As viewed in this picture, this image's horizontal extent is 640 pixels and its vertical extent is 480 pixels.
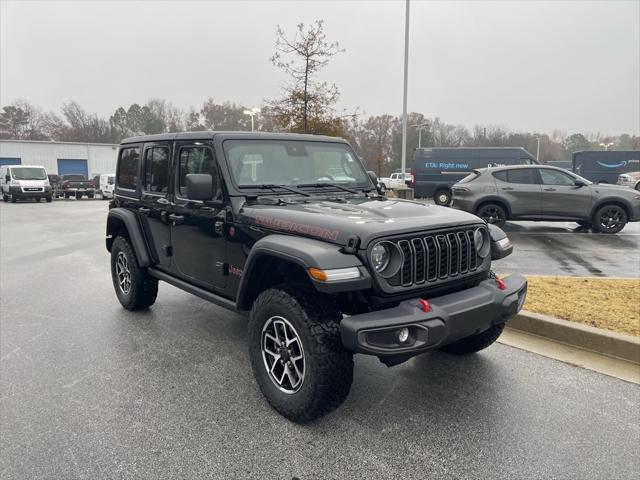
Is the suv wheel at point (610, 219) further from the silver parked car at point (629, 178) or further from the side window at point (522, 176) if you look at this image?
the silver parked car at point (629, 178)

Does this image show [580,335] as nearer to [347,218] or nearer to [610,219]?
[347,218]

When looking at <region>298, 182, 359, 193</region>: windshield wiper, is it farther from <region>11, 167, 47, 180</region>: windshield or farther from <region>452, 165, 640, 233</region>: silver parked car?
<region>11, 167, 47, 180</region>: windshield

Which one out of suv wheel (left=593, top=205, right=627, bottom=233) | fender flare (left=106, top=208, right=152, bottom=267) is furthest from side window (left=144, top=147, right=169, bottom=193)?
suv wheel (left=593, top=205, right=627, bottom=233)

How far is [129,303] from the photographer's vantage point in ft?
18.1

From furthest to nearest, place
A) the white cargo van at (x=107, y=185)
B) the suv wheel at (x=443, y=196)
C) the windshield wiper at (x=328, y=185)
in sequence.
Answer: the white cargo van at (x=107, y=185), the suv wheel at (x=443, y=196), the windshield wiper at (x=328, y=185)

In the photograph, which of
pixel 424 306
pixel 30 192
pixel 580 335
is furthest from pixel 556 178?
pixel 30 192

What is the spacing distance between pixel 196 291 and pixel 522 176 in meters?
9.23

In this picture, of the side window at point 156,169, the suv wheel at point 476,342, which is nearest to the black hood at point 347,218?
the suv wheel at point 476,342

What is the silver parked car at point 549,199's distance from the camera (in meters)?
10.7

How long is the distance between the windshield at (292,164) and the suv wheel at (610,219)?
8.46m

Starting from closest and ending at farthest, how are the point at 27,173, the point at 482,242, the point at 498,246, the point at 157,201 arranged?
the point at 482,242 < the point at 498,246 < the point at 157,201 < the point at 27,173

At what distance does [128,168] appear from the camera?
5473 mm

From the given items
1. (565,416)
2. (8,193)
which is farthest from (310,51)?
(8,193)

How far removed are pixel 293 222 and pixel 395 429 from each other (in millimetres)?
1525
